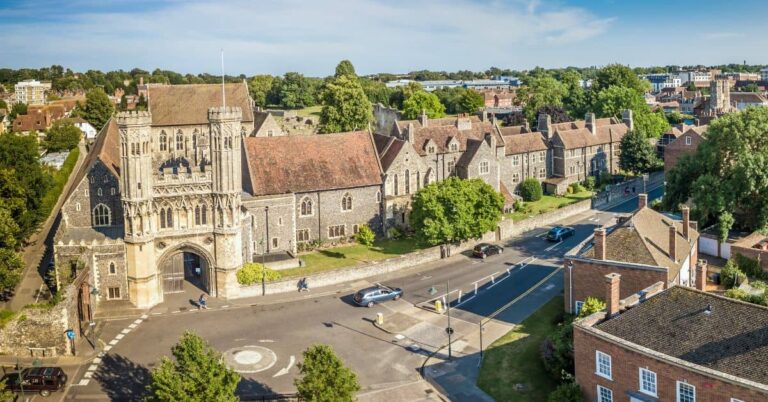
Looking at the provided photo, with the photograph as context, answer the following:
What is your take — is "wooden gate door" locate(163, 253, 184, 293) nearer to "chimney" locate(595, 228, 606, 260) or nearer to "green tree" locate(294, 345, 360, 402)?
"green tree" locate(294, 345, 360, 402)

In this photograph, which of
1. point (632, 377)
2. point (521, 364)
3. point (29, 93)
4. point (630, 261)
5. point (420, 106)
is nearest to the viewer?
point (632, 377)

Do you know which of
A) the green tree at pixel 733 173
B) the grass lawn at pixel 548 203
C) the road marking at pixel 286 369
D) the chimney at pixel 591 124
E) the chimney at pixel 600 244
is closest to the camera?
the road marking at pixel 286 369

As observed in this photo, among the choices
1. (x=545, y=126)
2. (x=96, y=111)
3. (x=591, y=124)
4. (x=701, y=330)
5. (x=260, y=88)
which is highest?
(x=260, y=88)

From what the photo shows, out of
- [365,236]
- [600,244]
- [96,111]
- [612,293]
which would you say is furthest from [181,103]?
[96,111]

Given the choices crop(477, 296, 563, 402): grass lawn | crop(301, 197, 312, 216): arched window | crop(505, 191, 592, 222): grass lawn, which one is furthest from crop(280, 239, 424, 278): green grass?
crop(477, 296, 563, 402): grass lawn

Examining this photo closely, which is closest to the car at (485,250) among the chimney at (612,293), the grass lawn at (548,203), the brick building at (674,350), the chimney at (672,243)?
the grass lawn at (548,203)

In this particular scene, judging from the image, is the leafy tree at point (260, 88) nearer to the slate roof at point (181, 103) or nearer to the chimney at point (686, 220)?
the slate roof at point (181, 103)

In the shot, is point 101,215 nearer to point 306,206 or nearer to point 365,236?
point 306,206

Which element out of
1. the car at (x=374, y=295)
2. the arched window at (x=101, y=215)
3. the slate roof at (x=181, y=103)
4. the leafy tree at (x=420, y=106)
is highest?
the leafy tree at (x=420, y=106)
